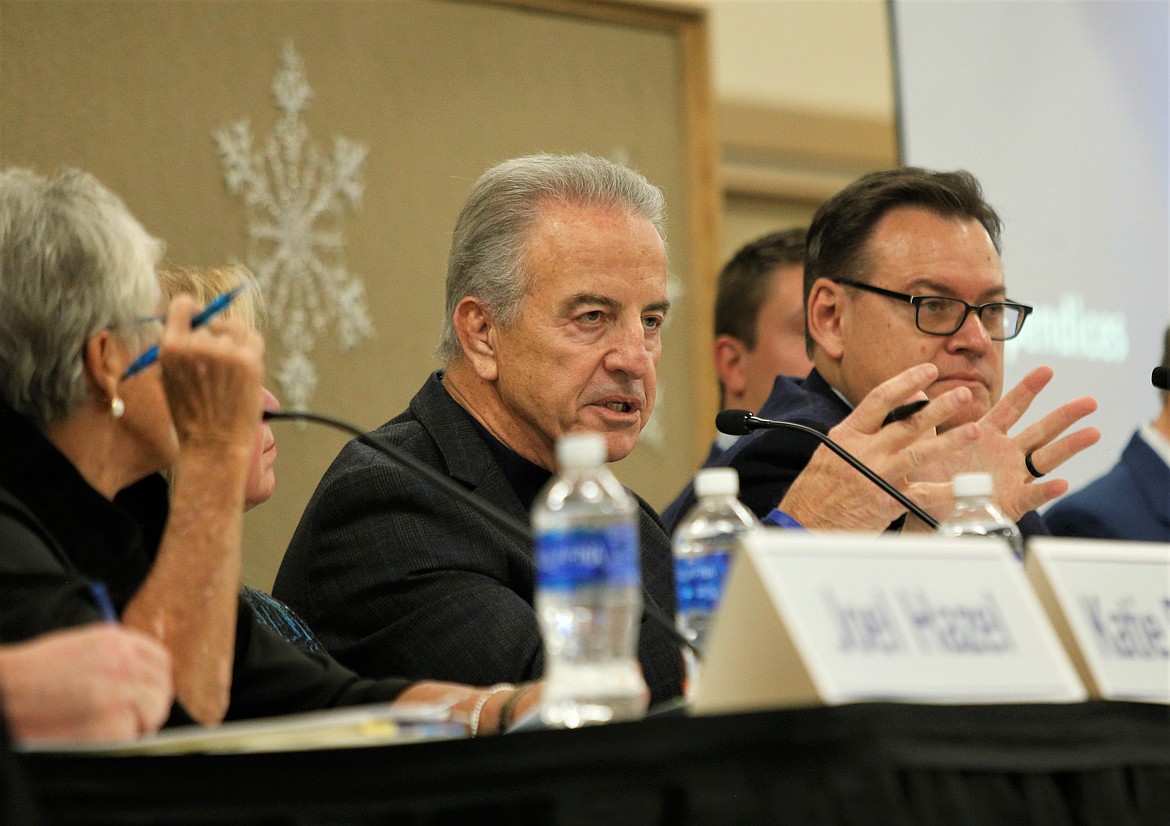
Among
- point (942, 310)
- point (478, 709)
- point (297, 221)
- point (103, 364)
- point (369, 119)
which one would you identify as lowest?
point (478, 709)

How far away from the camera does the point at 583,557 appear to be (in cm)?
106

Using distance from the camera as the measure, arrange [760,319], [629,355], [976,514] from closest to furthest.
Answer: [976,514] → [629,355] → [760,319]

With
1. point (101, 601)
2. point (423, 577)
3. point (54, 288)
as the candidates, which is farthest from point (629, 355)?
point (101, 601)

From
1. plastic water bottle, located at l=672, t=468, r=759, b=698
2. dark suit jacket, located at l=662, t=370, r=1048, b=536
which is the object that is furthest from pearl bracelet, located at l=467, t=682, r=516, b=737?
dark suit jacket, located at l=662, t=370, r=1048, b=536

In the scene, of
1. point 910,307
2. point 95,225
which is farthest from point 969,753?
point 910,307

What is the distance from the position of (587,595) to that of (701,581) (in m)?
0.38

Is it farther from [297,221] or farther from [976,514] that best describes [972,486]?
[297,221]

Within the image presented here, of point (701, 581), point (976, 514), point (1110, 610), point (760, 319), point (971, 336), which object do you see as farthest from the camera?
point (760, 319)

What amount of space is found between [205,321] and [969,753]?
2.75ft

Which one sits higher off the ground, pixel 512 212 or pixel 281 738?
pixel 512 212

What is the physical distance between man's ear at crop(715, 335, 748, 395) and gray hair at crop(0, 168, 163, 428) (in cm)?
233

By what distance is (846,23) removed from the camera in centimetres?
502

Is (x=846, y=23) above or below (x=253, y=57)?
above

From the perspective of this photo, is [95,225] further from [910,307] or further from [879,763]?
[910,307]
